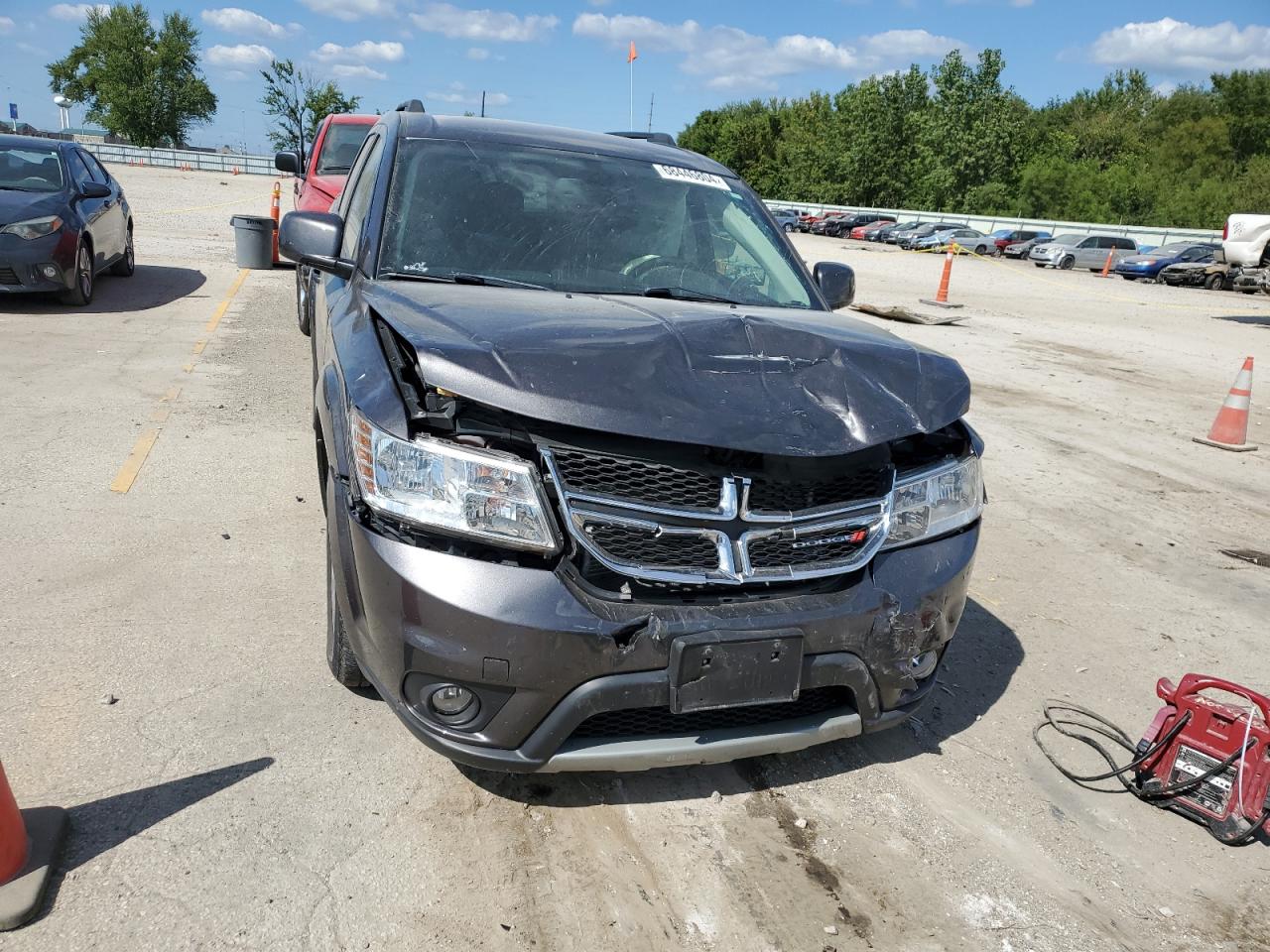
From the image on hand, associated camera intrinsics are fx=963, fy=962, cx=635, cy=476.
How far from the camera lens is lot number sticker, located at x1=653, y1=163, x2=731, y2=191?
4.12 metres

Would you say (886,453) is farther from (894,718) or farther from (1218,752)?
(1218,752)

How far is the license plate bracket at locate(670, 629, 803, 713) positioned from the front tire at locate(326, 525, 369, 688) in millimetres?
1027

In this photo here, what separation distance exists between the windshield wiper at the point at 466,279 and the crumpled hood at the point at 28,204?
7800 millimetres

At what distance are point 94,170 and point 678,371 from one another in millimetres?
11221

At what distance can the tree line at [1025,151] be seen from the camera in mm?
61125

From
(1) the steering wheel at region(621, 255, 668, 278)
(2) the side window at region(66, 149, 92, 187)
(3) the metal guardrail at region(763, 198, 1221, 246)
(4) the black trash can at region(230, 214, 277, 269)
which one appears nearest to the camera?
(1) the steering wheel at region(621, 255, 668, 278)

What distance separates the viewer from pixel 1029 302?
2097cm

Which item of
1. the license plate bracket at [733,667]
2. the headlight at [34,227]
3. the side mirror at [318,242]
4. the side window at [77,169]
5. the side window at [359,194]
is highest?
the side window at [77,169]

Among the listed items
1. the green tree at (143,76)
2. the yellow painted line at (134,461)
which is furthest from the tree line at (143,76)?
the yellow painted line at (134,461)

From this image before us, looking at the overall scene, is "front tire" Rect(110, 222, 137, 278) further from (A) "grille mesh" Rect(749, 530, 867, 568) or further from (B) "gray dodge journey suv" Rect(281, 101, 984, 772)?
(A) "grille mesh" Rect(749, 530, 867, 568)

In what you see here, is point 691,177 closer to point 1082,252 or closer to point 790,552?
point 790,552

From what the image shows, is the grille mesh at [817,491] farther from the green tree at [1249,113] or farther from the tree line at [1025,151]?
the green tree at [1249,113]

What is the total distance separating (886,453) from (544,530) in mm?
1011

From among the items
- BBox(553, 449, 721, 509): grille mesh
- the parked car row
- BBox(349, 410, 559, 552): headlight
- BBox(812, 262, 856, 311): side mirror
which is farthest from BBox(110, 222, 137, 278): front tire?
the parked car row
